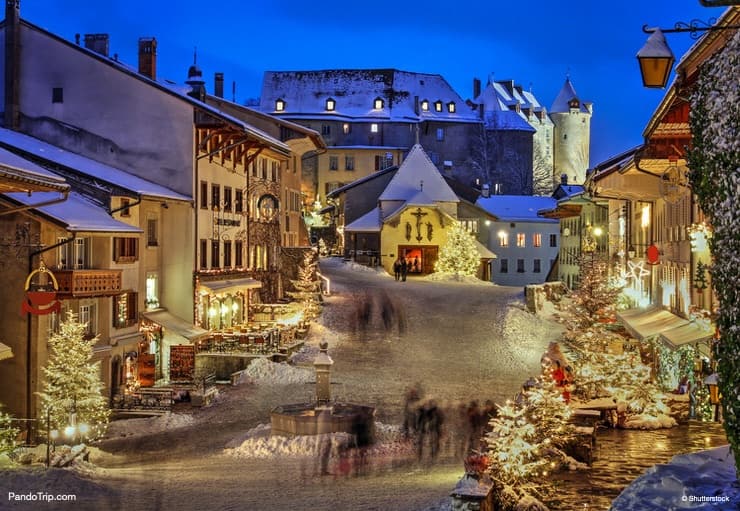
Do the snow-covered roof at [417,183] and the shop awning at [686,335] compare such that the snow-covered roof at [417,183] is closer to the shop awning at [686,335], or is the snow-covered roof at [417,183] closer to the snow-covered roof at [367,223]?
the snow-covered roof at [367,223]

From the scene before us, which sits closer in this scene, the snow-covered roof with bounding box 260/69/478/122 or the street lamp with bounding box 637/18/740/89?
the street lamp with bounding box 637/18/740/89

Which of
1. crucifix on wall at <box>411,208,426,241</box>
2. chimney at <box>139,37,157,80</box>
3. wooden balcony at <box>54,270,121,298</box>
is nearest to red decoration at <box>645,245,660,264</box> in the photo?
wooden balcony at <box>54,270,121,298</box>

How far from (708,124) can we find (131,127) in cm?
3357

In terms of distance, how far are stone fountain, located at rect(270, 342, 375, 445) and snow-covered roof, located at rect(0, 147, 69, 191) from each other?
753 centimetres

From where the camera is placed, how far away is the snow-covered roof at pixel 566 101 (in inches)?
5069

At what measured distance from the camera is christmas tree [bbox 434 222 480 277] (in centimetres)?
6322

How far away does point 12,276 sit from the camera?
28734 millimetres

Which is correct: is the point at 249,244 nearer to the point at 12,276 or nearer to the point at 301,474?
the point at 12,276

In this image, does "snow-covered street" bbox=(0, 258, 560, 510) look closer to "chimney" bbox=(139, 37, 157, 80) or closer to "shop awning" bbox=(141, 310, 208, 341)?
→ "shop awning" bbox=(141, 310, 208, 341)

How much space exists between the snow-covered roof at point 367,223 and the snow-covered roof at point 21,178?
173 ft

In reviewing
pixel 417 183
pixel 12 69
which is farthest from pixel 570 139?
pixel 12 69

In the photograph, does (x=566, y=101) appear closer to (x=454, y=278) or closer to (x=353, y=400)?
Answer: (x=454, y=278)

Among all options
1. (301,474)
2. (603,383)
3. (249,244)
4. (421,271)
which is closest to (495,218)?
(421,271)

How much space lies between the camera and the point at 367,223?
7219 centimetres
